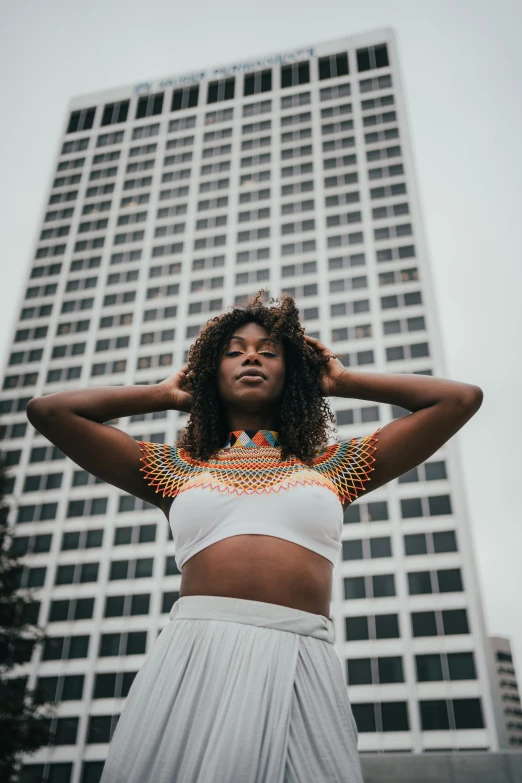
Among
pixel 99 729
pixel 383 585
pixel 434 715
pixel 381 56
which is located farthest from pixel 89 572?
pixel 381 56

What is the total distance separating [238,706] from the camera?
2.17 metres

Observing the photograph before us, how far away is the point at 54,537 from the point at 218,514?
52654 mm

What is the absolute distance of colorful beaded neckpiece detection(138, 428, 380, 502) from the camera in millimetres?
2807

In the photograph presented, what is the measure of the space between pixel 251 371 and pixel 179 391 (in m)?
0.42

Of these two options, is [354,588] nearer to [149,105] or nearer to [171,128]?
[171,128]

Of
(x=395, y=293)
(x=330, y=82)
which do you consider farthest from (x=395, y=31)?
(x=395, y=293)

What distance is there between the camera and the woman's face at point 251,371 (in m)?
3.12

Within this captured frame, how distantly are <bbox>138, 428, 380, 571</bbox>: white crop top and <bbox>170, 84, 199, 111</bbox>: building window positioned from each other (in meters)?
79.2

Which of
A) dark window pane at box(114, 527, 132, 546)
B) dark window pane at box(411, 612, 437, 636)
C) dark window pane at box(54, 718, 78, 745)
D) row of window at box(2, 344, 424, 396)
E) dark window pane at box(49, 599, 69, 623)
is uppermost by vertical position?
row of window at box(2, 344, 424, 396)

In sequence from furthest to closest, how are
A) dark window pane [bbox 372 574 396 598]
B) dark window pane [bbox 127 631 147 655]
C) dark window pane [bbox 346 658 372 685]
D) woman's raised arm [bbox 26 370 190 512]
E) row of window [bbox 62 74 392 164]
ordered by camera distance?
row of window [bbox 62 74 392 164], dark window pane [bbox 127 631 147 655], dark window pane [bbox 372 574 396 598], dark window pane [bbox 346 658 372 685], woman's raised arm [bbox 26 370 190 512]

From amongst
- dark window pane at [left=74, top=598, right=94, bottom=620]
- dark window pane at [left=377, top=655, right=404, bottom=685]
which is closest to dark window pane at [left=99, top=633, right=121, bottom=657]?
dark window pane at [left=74, top=598, right=94, bottom=620]

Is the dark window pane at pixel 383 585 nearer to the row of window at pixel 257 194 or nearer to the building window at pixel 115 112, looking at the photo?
the row of window at pixel 257 194

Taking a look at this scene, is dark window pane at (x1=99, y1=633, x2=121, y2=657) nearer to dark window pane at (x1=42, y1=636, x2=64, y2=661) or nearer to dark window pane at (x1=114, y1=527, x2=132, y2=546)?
dark window pane at (x1=42, y1=636, x2=64, y2=661)

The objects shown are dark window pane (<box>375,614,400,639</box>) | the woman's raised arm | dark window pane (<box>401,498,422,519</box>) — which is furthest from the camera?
dark window pane (<box>401,498,422,519</box>)
